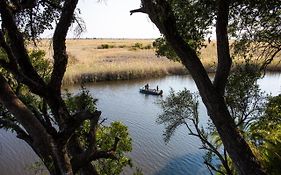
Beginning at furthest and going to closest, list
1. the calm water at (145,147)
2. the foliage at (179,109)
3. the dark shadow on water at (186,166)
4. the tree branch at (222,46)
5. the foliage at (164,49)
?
the calm water at (145,147)
the dark shadow on water at (186,166)
the foliage at (179,109)
the foliage at (164,49)
the tree branch at (222,46)

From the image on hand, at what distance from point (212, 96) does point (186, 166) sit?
48.4ft

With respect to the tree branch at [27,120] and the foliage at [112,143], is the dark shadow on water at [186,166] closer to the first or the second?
the foliage at [112,143]

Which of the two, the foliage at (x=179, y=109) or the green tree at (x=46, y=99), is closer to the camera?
the green tree at (x=46, y=99)

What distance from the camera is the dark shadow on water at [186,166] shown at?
19141mm

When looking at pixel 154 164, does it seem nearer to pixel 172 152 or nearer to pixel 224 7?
pixel 172 152

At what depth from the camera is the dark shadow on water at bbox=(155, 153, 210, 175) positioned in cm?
1914

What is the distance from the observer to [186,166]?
1973 cm

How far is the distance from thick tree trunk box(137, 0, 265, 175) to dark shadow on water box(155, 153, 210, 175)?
1396 centimetres

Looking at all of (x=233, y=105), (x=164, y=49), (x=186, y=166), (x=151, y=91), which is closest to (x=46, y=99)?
(x=164, y=49)

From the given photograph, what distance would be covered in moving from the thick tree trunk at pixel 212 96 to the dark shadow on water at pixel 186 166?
13957 millimetres

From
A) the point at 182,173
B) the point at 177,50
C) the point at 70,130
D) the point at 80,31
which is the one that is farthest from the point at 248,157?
the point at 182,173

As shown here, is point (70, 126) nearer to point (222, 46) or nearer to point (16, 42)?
point (16, 42)

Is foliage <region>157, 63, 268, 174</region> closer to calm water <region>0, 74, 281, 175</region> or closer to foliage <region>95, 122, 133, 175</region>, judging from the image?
foliage <region>95, 122, 133, 175</region>

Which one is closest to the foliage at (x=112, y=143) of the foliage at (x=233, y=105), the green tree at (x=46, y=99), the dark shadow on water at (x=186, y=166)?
the foliage at (x=233, y=105)
